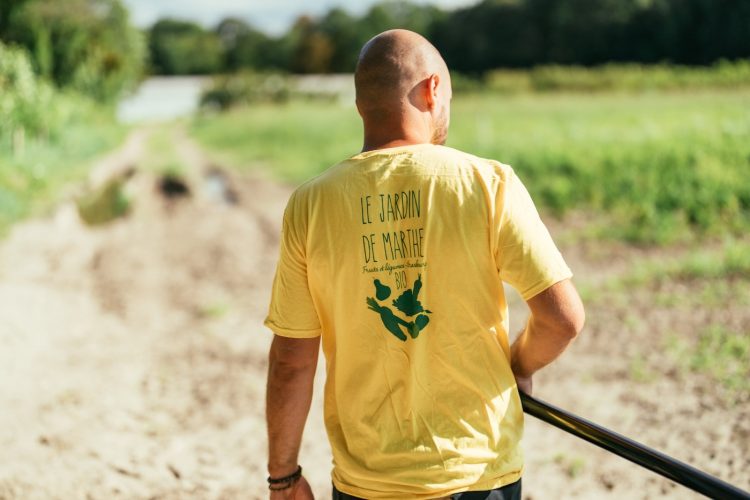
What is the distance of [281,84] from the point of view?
47.2 meters

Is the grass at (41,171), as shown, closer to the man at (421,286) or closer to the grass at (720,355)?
the grass at (720,355)

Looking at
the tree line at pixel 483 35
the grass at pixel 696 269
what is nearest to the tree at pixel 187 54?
the tree line at pixel 483 35

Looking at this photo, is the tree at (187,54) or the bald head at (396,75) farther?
the tree at (187,54)

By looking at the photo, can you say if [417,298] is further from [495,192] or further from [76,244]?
[76,244]

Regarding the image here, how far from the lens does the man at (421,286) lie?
4.97 ft

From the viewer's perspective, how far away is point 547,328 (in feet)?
5.26

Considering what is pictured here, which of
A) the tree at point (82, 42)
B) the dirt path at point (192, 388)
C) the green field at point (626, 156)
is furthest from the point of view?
the tree at point (82, 42)

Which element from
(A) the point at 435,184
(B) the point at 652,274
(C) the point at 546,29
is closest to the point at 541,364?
(A) the point at 435,184

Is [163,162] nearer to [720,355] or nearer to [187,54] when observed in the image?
[720,355]

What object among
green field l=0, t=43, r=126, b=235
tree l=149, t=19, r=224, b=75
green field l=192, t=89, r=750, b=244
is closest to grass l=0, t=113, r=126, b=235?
green field l=0, t=43, r=126, b=235

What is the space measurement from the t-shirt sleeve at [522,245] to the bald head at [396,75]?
0.89 ft

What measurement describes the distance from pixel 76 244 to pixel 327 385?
9616 mm

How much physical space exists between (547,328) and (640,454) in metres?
0.34

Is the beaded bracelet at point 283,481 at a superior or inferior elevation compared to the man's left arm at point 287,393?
inferior
